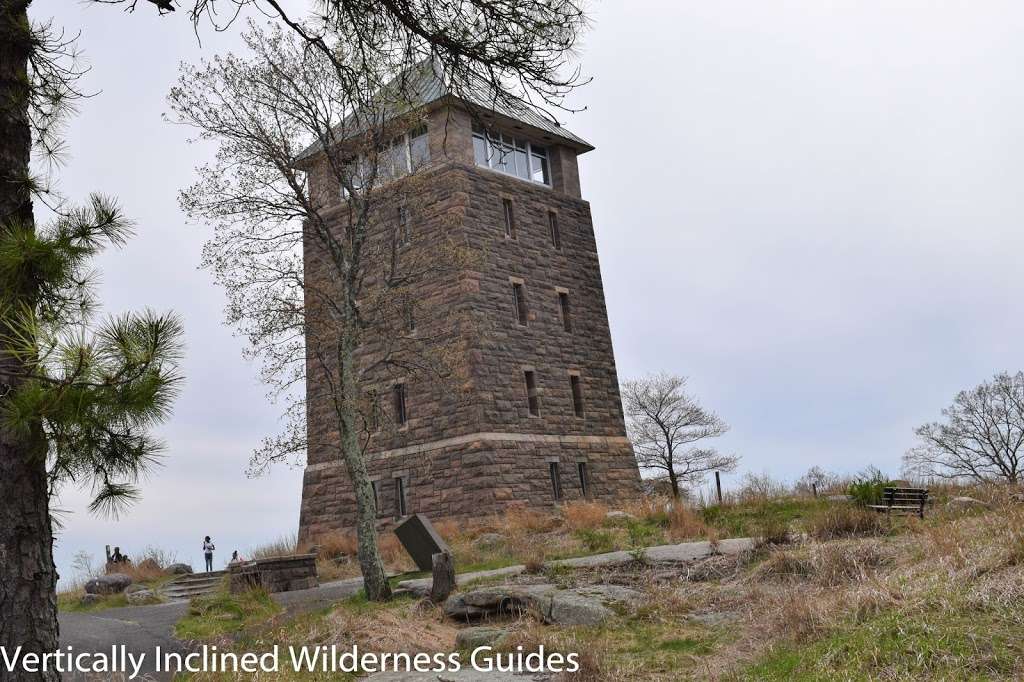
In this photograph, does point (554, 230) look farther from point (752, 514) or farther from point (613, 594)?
point (613, 594)

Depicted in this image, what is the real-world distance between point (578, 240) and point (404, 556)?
44.1 ft

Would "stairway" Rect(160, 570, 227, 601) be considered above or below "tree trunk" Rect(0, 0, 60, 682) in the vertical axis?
below

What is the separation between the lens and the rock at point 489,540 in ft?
66.2

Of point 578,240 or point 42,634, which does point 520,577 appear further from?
point 578,240

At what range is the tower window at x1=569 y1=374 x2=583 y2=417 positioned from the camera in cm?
2828

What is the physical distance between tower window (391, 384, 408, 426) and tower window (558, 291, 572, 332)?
5.37m

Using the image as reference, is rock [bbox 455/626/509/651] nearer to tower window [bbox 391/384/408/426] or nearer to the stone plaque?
the stone plaque

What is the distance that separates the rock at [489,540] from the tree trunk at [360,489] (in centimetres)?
518

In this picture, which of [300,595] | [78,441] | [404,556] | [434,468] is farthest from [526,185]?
[78,441]

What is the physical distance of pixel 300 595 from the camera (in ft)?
56.1

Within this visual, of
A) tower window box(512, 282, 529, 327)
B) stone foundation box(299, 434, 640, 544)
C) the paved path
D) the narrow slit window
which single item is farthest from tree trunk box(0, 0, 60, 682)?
tower window box(512, 282, 529, 327)

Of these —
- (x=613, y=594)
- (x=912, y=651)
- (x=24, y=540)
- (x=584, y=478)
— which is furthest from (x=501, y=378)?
(x=24, y=540)

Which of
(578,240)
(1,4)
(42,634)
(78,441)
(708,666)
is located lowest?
(708,666)

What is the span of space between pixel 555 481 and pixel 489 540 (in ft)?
20.1
